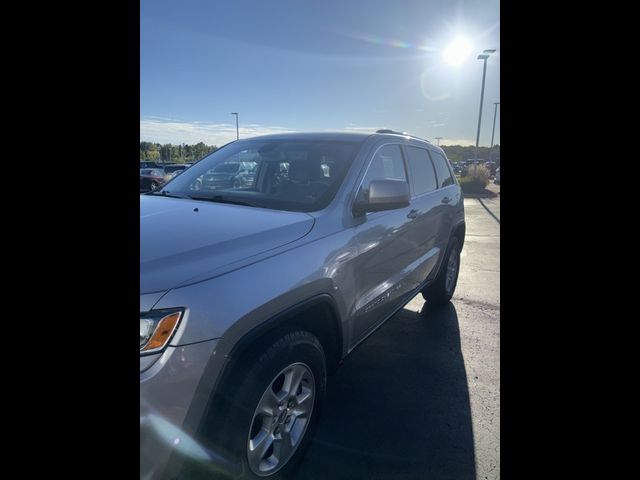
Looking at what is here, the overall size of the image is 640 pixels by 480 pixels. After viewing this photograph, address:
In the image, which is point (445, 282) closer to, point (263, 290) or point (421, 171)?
point (421, 171)

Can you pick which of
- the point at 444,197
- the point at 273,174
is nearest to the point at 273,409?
the point at 273,174

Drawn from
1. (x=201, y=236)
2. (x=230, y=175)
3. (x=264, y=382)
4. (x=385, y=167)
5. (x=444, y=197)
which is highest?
(x=385, y=167)

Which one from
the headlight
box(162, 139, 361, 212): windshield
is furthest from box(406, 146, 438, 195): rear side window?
the headlight

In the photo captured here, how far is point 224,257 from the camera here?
166 centimetres

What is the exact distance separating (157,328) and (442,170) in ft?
13.0

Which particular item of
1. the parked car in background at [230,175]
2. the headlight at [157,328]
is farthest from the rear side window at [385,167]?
the headlight at [157,328]

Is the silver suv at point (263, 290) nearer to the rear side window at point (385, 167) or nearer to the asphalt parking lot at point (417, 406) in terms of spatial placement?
the rear side window at point (385, 167)

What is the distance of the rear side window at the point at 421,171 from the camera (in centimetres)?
365

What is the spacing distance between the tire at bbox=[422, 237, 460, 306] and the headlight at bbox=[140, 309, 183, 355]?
11.1 feet

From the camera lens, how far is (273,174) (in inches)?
124

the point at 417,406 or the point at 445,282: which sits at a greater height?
the point at 445,282
